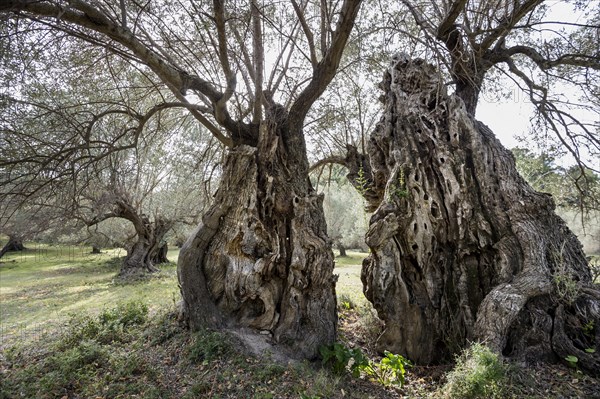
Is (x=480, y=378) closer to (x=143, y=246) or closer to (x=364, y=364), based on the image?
(x=364, y=364)

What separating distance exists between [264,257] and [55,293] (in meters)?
11.1

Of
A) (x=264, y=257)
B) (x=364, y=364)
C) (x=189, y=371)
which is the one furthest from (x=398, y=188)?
(x=189, y=371)

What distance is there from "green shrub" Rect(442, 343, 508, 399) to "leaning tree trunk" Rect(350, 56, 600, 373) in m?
0.40

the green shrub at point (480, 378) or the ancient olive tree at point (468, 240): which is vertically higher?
the ancient olive tree at point (468, 240)

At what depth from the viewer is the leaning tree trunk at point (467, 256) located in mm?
3691

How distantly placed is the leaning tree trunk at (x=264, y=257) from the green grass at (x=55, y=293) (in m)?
1.61

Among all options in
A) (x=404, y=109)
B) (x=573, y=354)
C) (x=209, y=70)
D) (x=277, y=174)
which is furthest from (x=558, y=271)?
(x=209, y=70)

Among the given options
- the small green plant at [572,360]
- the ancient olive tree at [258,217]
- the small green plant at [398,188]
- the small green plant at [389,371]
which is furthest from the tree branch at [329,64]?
the small green plant at [572,360]

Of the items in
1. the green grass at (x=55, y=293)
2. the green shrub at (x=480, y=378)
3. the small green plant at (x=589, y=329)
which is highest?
the small green plant at (x=589, y=329)

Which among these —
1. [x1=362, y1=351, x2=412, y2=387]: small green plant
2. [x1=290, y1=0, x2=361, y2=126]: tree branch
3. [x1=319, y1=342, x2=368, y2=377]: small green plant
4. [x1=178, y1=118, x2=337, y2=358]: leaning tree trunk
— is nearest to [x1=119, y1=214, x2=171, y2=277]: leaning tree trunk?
[x1=178, y1=118, x2=337, y2=358]: leaning tree trunk

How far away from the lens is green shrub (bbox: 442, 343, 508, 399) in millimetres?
2964

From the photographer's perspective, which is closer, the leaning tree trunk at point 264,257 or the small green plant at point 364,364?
the small green plant at point 364,364

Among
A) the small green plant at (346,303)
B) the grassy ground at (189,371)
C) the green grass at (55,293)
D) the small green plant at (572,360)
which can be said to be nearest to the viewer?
the grassy ground at (189,371)

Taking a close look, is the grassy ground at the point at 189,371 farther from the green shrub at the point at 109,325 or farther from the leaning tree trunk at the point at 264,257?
the leaning tree trunk at the point at 264,257
